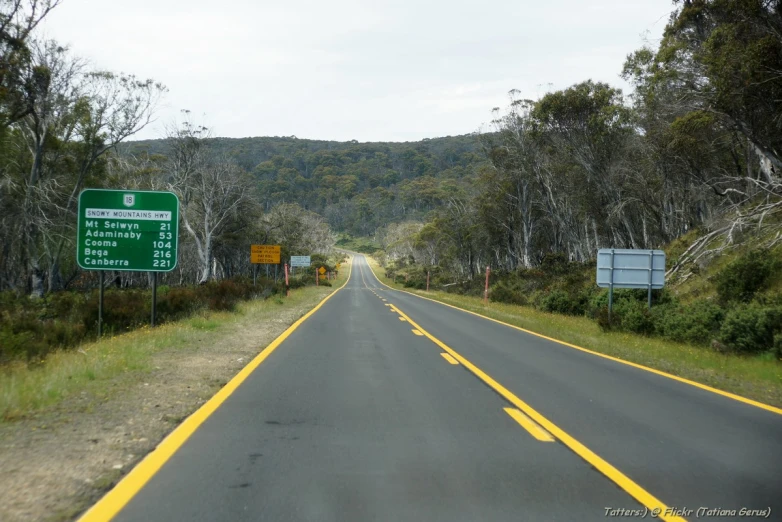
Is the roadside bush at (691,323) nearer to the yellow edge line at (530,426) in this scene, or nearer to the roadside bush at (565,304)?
the roadside bush at (565,304)

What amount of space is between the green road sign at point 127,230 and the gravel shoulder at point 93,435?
18.9 ft

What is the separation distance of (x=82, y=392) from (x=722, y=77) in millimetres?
21061

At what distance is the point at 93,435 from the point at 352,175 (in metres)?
156

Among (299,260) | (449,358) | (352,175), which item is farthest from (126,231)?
(352,175)

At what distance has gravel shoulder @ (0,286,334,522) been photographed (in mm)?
4484

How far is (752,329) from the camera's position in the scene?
1405 centimetres

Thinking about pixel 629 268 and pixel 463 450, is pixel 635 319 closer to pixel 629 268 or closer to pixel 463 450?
pixel 629 268

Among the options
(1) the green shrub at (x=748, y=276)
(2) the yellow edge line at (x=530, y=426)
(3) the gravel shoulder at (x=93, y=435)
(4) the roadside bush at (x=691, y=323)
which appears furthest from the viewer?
(1) the green shrub at (x=748, y=276)

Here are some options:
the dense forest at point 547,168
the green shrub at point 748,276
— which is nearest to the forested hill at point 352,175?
the dense forest at point 547,168

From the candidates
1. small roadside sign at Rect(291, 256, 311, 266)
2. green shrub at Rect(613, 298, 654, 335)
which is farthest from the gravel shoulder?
small roadside sign at Rect(291, 256, 311, 266)

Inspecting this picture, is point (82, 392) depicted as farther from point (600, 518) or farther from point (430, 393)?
point (600, 518)

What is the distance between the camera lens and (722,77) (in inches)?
819

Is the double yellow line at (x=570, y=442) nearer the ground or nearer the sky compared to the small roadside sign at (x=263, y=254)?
nearer the ground

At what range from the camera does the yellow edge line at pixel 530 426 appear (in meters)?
6.37
